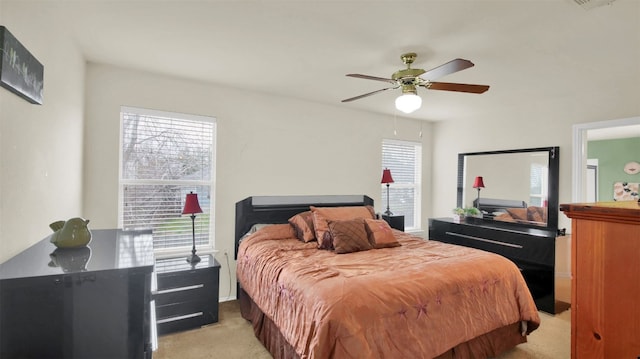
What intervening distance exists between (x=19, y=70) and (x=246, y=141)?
7.58 ft

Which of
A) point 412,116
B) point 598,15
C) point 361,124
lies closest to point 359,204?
point 361,124

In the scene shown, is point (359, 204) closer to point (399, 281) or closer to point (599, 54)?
point (399, 281)

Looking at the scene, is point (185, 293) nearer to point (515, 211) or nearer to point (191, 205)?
point (191, 205)

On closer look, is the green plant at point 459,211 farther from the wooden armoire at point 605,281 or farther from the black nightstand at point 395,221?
the wooden armoire at point 605,281

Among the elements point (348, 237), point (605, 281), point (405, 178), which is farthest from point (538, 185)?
point (605, 281)

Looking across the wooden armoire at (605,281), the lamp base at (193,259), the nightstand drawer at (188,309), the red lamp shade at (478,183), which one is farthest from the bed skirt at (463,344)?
the red lamp shade at (478,183)

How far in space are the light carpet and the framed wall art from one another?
1.98m

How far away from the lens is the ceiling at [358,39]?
73.8 inches

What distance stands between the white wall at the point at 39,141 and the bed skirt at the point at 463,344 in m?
1.58

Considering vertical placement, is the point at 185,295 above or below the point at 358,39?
below

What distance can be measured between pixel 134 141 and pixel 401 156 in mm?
3729

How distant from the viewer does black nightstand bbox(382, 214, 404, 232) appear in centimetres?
431

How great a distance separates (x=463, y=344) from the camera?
7.07 ft

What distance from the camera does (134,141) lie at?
10.3 feet
